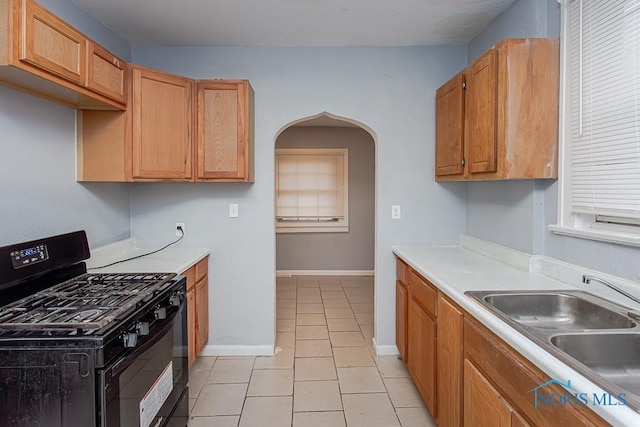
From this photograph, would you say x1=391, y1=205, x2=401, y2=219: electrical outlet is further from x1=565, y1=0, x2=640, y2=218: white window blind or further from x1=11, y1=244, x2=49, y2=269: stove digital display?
x1=11, y1=244, x2=49, y2=269: stove digital display

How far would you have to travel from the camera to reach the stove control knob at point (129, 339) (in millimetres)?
1362

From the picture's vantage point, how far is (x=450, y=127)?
2654mm

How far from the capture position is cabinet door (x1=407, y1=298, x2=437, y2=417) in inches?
82.3

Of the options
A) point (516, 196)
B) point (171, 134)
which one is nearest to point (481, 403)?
point (516, 196)

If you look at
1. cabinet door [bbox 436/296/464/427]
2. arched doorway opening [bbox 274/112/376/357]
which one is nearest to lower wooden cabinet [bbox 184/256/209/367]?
cabinet door [bbox 436/296/464/427]

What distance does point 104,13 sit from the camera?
2.46 m

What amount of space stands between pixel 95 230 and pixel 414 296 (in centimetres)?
224

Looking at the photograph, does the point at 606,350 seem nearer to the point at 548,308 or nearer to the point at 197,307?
the point at 548,308

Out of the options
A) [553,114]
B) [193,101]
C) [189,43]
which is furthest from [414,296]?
[189,43]

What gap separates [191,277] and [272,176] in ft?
3.39

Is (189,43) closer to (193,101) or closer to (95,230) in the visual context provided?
(193,101)

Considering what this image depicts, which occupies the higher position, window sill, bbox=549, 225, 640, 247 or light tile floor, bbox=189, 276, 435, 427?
window sill, bbox=549, 225, 640, 247

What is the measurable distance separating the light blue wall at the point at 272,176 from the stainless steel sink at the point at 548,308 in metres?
1.43

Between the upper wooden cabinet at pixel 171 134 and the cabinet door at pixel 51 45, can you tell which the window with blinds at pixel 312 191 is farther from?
the cabinet door at pixel 51 45
